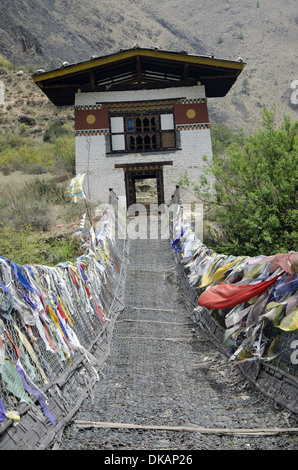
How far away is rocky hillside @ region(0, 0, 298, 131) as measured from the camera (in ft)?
234

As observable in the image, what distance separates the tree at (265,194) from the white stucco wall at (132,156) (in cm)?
579

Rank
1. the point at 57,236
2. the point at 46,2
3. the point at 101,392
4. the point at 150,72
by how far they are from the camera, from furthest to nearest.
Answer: the point at 46,2 < the point at 150,72 < the point at 57,236 < the point at 101,392

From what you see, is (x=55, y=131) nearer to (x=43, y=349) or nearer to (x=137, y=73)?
(x=137, y=73)

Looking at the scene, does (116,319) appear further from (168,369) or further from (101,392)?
(101,392)

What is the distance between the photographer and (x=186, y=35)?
98875mm

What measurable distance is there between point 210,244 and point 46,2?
81.2m

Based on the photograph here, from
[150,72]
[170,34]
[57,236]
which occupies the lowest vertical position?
[57,236]

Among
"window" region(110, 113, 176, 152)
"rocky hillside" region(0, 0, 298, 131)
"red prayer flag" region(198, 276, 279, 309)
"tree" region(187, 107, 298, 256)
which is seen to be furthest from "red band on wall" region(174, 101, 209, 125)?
"rocky hillside" region(0, 0, 298, 131)

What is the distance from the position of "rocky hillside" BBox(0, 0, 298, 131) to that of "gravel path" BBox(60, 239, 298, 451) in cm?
5940

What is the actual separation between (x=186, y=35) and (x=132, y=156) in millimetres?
86854

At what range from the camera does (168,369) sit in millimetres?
7062

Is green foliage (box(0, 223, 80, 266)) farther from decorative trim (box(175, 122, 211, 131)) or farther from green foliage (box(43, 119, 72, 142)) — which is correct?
green foliage (box(43, 119, 72, 142))

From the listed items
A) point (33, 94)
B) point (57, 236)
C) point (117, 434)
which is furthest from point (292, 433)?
point (33, 94)
